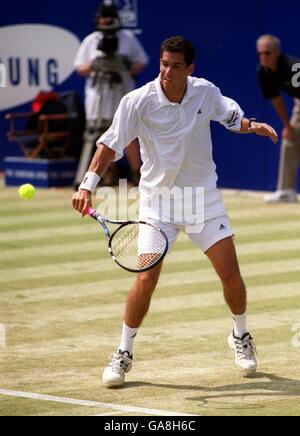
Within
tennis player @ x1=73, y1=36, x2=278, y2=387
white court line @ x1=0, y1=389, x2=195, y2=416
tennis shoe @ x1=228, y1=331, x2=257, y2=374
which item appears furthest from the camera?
tennis shoe @ x1=228, y1=331, x2=257, y2=374

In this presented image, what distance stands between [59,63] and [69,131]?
176 centimetres

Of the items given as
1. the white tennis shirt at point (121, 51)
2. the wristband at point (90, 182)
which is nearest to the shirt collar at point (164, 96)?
the wristband at point (90, 182)

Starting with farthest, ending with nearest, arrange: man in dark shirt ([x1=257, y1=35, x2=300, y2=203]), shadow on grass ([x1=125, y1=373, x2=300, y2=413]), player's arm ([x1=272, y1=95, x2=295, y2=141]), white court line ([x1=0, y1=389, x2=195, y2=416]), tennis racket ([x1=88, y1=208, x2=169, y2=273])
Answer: player's arm ([x1=272, y1=95, x2=295, y2=141])
man in dark shirt ([x1=257, y1=35, x2=300, y2=203])
tennis racket ([x1=88, y1=208, x2=169, y2=273])
shadow on grass ([x1=125, y1=373, x2=300, y2=413])
white court line ([x1=0, y1=389, x2=195, y2=416])

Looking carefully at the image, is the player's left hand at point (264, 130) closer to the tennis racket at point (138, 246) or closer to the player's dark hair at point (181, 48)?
the player's dark hair at point (181, 48)

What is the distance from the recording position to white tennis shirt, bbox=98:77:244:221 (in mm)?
8227

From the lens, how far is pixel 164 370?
8.55 meters

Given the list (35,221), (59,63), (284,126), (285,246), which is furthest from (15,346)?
(59,63)

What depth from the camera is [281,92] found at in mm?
17312

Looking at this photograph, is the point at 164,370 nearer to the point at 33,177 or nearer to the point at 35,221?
the point at 35,221

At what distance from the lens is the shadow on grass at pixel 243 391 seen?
25.1 ft


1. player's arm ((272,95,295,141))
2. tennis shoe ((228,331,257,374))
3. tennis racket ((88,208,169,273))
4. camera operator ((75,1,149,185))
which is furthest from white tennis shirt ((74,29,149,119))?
tennis racket ((88,208,169,273))

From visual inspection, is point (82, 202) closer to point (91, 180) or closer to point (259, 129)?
point (91, 180)

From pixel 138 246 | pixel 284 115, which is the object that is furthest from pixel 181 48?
pixel 284 115

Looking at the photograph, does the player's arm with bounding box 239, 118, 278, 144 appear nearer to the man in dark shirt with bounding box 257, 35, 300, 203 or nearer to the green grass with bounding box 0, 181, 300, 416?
the green grass with bounding box 0, 181, 300, 416
